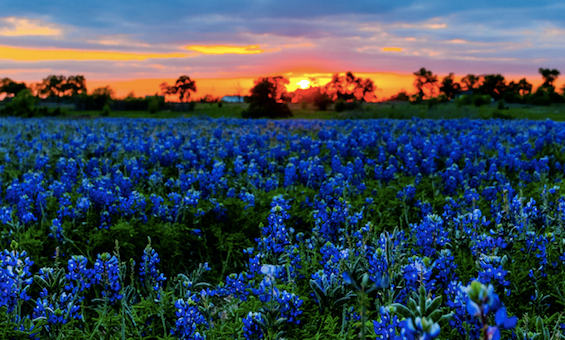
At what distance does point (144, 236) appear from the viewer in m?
5.10

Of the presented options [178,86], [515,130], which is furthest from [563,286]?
[178,86]

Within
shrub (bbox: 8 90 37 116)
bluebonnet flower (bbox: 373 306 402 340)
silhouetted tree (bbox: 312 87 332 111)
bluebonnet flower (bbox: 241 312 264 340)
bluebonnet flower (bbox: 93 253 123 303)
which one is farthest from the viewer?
silhouetted tree (bbox: 312 87 332 111)

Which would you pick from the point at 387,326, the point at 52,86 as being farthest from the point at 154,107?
the point at 52,86

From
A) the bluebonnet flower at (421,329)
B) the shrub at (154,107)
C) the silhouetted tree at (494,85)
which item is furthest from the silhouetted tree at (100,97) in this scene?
the silhouetted tree at (494,85)

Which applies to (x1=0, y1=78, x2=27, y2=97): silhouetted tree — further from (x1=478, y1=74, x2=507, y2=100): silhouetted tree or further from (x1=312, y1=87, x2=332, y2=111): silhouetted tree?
(x1=478, y1=74, x2=507, y2=100): silhouetted tree

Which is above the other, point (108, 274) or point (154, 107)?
point (154, 107)

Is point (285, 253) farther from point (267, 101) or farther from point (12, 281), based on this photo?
point (267, 101)

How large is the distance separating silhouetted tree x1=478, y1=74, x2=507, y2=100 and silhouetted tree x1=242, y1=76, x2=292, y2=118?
90009mm

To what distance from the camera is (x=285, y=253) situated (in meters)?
3.92

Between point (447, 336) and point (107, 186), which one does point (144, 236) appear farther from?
point (447, 336)

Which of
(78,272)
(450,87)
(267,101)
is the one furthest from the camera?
(450,87)

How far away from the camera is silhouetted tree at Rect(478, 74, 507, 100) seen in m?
112

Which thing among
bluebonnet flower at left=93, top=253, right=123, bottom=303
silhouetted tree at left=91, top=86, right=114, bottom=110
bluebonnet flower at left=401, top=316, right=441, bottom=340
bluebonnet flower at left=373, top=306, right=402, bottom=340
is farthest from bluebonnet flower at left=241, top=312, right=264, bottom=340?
silhouetted tree at left=91, top=86, right=114, bottom=110

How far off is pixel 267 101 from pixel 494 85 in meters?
94.6
